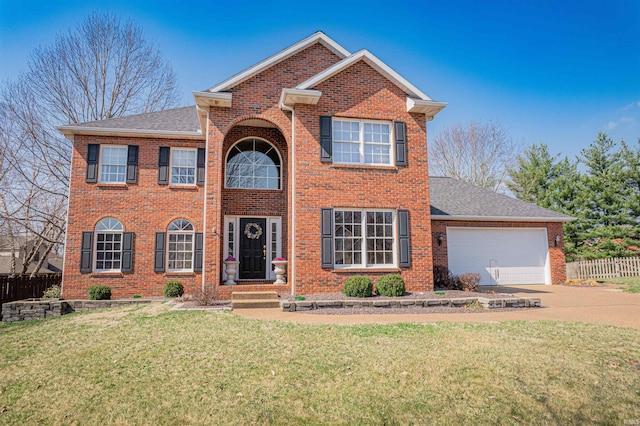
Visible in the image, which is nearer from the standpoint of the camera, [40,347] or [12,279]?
[40,347]

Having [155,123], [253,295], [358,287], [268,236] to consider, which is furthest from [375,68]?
[155,123]

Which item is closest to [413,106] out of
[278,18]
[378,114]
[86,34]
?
[378,114]

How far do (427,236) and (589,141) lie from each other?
22684 mm

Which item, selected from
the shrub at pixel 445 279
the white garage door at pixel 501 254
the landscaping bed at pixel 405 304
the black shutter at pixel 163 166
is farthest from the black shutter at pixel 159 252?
the white garage door at pixel 501 254

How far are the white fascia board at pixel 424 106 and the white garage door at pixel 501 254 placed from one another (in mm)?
5242

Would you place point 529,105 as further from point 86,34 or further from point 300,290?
point 86,34

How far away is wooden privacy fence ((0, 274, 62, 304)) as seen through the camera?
12.6 metres

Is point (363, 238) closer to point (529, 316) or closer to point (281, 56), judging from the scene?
point (529, 316)

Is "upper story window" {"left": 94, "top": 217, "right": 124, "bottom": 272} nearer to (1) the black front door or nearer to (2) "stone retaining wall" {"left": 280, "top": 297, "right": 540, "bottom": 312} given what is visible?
(1) the black front door

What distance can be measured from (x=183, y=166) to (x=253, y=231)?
11.9 ft

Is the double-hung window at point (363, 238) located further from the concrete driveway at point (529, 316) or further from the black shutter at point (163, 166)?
the black shutter at point (163, 166)

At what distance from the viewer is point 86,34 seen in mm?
22391

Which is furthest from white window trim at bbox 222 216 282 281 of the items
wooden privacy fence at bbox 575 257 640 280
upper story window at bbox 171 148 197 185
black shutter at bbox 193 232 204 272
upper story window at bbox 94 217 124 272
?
wooden privacy fence at bbox 575 257 640 280

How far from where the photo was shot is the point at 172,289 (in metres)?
12.8
